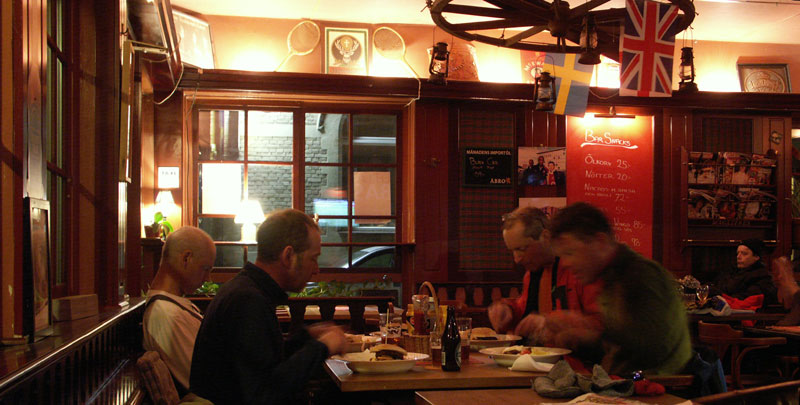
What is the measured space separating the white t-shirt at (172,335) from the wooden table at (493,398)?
4.06 ft

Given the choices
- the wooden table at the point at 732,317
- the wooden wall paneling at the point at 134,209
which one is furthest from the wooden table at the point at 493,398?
the wooden table at the point at 732,317

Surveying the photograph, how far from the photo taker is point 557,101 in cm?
598

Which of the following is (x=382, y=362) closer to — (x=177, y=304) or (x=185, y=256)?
(x=177, y=304)

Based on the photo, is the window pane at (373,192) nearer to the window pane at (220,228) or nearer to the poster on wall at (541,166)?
the window pane at (220,228)

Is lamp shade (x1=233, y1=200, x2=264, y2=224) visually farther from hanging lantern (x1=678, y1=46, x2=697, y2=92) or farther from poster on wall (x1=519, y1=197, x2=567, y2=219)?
hanging lantern (x1=678, y1=46, x2=697, y2=92)

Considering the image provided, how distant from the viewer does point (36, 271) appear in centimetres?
221

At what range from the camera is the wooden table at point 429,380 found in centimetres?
312

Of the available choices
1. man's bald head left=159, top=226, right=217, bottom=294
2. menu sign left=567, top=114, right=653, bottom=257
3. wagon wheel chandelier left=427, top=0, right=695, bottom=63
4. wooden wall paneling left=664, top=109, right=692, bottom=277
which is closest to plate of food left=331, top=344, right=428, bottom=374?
man's bald head left=159, top=226, right=217, bottom=294

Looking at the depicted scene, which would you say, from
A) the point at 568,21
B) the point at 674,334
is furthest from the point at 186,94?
the point at 674,334

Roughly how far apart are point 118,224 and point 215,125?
3578 millimetres

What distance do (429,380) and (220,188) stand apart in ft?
16.0

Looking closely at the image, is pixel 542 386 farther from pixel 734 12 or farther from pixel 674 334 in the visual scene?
pixel 734 12

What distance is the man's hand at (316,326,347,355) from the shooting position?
267 centimetres

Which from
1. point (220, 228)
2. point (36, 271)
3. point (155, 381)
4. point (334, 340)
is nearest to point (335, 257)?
point (220, 228)
